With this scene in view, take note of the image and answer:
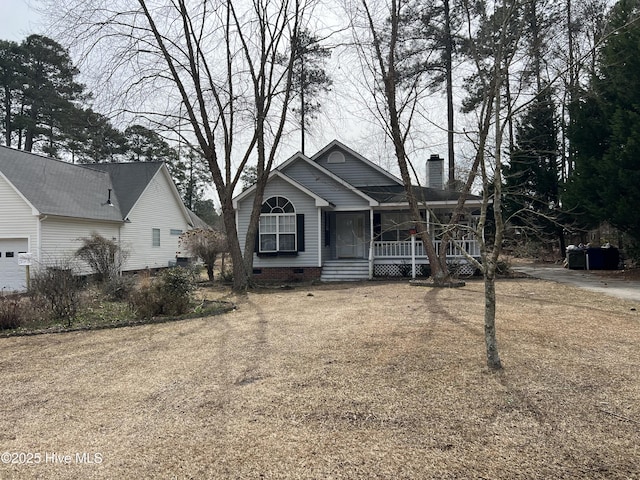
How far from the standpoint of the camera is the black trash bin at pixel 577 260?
19.0 meters

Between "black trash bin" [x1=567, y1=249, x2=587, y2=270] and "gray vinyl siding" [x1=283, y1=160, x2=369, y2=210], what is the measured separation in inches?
396

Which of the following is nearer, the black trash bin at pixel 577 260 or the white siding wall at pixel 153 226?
the black trash bin at pixel 577 260

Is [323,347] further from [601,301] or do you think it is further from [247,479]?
[601,301]

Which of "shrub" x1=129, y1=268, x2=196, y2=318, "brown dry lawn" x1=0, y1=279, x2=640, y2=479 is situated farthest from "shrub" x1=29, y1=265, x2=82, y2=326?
"brown dry lawn" x1=0, y1=279, x2=640, y2=479

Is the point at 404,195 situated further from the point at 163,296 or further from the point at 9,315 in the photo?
the point at 9,315

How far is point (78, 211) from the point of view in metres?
17.5

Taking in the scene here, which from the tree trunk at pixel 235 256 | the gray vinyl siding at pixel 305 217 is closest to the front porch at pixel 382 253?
Result: the gray vinyl siding at pixel 305 217

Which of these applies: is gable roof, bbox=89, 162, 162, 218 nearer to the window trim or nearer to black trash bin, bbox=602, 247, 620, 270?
the window trim

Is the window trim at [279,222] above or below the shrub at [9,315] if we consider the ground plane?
above

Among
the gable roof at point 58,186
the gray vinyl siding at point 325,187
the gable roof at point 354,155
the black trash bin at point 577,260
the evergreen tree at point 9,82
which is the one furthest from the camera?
the evergreen tree at point 9,82

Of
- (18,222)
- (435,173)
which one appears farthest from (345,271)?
(18,222)

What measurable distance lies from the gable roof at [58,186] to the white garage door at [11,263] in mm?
1698

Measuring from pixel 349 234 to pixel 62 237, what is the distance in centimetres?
1176

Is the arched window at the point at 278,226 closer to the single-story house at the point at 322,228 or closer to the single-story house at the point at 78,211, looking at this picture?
the single-story house at the point at 322,228
